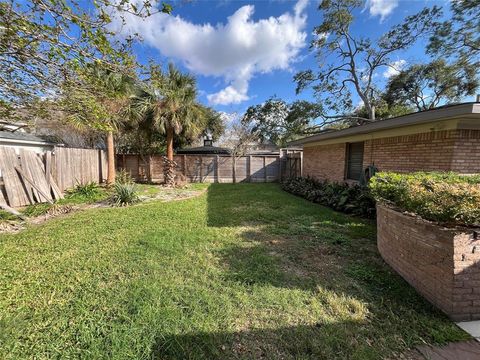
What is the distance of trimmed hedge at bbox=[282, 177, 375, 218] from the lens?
5934 millimetres

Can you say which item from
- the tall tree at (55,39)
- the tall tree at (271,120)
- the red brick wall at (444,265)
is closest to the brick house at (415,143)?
the red brick wall at (444,265)

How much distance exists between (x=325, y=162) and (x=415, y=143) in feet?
14.5

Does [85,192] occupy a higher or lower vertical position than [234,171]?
lower

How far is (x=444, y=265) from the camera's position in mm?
2314

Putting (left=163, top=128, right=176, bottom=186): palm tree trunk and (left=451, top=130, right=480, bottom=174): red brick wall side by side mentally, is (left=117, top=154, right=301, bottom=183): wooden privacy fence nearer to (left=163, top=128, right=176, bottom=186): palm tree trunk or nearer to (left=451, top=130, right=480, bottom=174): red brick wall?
(left=163, top=128, right=176, bottom=186): palm tree trunk

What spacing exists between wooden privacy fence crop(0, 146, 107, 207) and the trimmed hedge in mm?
8671

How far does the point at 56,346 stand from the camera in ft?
6.24

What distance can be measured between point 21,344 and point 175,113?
10.00m

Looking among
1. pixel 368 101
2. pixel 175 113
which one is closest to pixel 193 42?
pixel 175 113

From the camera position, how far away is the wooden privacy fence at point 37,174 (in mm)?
6168

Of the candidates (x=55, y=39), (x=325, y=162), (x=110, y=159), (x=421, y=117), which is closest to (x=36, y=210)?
(x=110, y=159)

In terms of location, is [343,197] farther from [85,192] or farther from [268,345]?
[85,192]

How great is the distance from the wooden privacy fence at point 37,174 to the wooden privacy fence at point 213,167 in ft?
12.7

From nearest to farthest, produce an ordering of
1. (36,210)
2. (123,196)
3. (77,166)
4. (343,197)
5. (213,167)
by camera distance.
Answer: (36,210)
(343,197)
(123,196)
(77,166)
(213,167)
